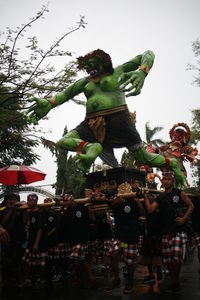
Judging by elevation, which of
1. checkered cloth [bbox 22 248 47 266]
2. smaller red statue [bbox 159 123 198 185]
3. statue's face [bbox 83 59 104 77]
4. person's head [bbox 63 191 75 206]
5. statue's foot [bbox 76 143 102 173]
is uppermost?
statue's face [bbox 83 59 104 77]

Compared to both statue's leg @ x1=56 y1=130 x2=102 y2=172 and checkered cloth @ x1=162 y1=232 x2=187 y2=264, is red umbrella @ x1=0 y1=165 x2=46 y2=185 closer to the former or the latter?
statue's leg @ x1=56 y1=130 x2=102 y2=172

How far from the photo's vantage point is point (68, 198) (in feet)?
19.6

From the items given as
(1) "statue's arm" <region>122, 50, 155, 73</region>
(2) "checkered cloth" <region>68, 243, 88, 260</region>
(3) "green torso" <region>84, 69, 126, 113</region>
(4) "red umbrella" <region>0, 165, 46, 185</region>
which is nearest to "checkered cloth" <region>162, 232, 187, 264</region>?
(2) "checkered cloth" <region>68, 243, 88, 260</region>

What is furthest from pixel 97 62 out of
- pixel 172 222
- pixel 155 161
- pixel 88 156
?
pixel 172 222

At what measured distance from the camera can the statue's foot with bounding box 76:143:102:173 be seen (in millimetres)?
7570

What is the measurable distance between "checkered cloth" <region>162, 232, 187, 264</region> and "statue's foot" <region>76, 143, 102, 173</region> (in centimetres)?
298

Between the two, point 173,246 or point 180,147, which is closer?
point 173,246

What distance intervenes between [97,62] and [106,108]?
3.51ft

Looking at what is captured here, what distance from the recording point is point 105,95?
324 inches

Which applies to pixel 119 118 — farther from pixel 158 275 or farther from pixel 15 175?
pixel 158 275

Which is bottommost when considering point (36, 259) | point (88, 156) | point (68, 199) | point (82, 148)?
point (36, 259)

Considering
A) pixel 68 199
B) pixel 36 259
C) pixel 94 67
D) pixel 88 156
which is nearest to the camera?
pixel 68 199

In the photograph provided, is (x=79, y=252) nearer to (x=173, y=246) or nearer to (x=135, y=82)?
(x=173, y=246)

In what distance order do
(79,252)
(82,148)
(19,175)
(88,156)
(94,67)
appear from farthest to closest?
(19,175) < (94,67) < (82,148) < (88,156) < (79,252)
